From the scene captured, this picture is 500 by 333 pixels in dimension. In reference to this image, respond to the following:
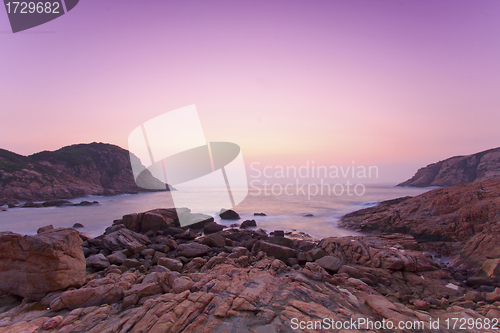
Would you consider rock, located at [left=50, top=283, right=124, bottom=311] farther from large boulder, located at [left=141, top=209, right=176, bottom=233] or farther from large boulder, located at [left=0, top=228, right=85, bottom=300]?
large boulder, located at [left=141, top=209, right=176, bottom=233]

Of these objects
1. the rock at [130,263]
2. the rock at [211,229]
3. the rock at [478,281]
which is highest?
the rock at [130,263]

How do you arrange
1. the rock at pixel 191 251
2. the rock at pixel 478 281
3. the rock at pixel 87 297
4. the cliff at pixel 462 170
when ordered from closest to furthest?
the rock at pixel 87 297
the rock at pixel 478 281
the rock at pixel 191 251
the cliff at pixel 462 170

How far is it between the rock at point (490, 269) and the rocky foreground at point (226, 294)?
0.03 metres

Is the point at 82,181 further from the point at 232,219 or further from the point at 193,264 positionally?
the point at 193,264

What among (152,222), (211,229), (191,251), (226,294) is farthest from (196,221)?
(226,294)

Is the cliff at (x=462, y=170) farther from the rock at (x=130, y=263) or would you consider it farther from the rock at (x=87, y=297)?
the rock at (x=87, y=297)

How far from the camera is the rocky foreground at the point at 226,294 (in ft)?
12.5

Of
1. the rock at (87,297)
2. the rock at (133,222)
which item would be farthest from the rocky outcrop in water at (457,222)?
the rock at (133,222)

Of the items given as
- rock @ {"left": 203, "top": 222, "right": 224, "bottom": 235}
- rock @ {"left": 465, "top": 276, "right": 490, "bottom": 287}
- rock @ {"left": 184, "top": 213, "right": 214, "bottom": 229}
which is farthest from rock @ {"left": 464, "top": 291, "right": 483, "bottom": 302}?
rock @ {"left": 184, "top": 213, "right": 214, "bottom": 229}

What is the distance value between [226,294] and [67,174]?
71.9 metres

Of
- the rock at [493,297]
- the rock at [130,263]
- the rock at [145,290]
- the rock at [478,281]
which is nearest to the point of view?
the rock at [145,290]

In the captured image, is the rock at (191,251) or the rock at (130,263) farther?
the rock at (191,251)

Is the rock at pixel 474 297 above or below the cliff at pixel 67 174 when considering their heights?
below

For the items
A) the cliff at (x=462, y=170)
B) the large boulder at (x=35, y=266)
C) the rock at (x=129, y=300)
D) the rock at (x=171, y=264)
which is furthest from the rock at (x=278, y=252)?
the cliff at (x=462, y=170)
